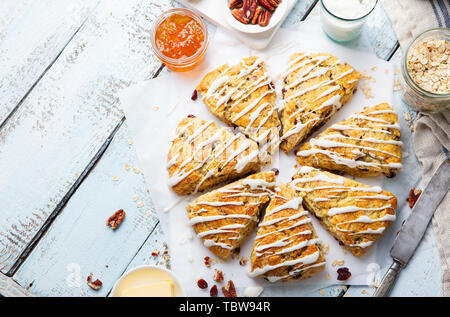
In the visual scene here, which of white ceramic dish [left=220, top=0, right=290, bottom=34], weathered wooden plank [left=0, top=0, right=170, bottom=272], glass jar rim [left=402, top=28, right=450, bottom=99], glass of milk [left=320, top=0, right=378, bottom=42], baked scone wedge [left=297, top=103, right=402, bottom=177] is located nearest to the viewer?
glass jar rim [left=402, top=28, right=450, bottom=99]

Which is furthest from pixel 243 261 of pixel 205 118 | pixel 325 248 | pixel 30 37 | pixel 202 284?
pixel 30 37

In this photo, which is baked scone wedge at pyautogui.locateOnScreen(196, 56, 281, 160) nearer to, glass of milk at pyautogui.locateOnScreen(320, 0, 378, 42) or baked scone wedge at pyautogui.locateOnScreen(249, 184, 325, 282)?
baked scone wedge at pyautogui.locateOnScreen(249, 184, 325, 282)

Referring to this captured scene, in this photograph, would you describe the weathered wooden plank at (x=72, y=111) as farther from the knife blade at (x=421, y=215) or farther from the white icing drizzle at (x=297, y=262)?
the knife blade at (x=421, y=215)

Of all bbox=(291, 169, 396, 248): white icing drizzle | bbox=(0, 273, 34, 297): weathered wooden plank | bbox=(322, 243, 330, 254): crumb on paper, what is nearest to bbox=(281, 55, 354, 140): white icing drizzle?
bbox=(291, 169, 396, 248): white icing drizzle

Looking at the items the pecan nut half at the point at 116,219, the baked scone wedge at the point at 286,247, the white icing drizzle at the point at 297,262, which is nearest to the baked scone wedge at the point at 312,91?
the baked scone wedge at the point at 286,247

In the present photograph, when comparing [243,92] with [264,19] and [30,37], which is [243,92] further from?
[30,37]

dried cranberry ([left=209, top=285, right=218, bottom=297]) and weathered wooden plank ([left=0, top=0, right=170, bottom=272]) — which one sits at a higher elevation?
weathered wooden plank ([left=0, top=0, right=170, bottom=272])

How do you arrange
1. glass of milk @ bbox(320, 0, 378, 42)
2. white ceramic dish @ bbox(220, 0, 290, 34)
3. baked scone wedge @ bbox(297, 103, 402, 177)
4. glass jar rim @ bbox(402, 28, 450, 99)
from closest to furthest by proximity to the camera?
glass jar rim @ bbox(402, 28, 450, 99) < glass of milk @ bbox(320, 0, 378, 42) < baked scone wedge @ bbox(297, 103, 402, 177) < white ceramic dish @ bbox(220, 0, 290, 34)
